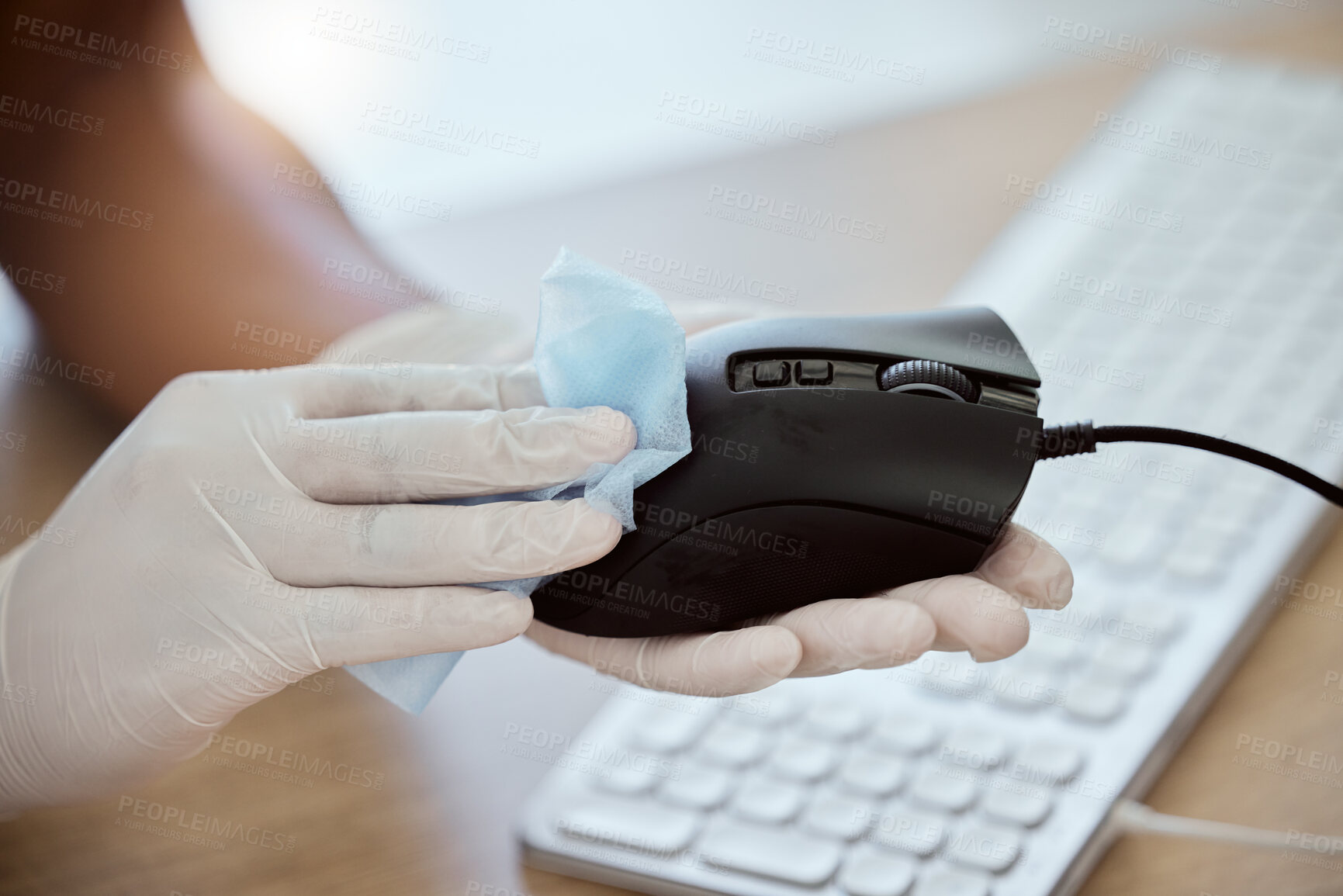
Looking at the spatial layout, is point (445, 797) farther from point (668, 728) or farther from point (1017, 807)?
point (1017, 807)

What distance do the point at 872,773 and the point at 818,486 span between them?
0.16 metres

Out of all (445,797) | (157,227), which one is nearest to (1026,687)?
(445,797)

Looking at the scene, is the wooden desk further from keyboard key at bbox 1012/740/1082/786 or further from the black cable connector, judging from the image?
the black cable connector

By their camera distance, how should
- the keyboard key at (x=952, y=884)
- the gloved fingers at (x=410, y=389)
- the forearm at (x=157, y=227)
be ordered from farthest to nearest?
the forearm at (x=157, y=227) < the gloved fingers at (x=410, y=389) < the keyboard key at (x=952, y=884)

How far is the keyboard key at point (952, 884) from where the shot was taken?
1.38 feet

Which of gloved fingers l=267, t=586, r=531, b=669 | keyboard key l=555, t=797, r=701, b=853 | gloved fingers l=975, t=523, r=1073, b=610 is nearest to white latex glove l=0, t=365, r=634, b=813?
gloved fingers l=267, t=586, r=531, b=669

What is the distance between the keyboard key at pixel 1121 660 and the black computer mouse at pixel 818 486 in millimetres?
106

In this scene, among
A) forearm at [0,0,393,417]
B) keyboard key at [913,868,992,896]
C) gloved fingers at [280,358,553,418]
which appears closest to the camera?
keyboard key at [913,868,992,896]

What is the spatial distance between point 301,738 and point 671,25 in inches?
45.2

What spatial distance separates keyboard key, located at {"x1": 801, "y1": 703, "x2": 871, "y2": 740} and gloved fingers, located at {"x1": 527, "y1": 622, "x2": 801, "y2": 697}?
0.18ft

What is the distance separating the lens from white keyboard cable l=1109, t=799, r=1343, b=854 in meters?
0.43

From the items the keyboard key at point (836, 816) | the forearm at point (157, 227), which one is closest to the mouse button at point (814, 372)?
the keyboard key at point (836, 816)

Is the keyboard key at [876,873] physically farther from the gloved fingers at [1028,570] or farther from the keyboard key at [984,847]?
the gloved fingers at [1028,570]

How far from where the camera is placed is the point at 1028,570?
0.47m
